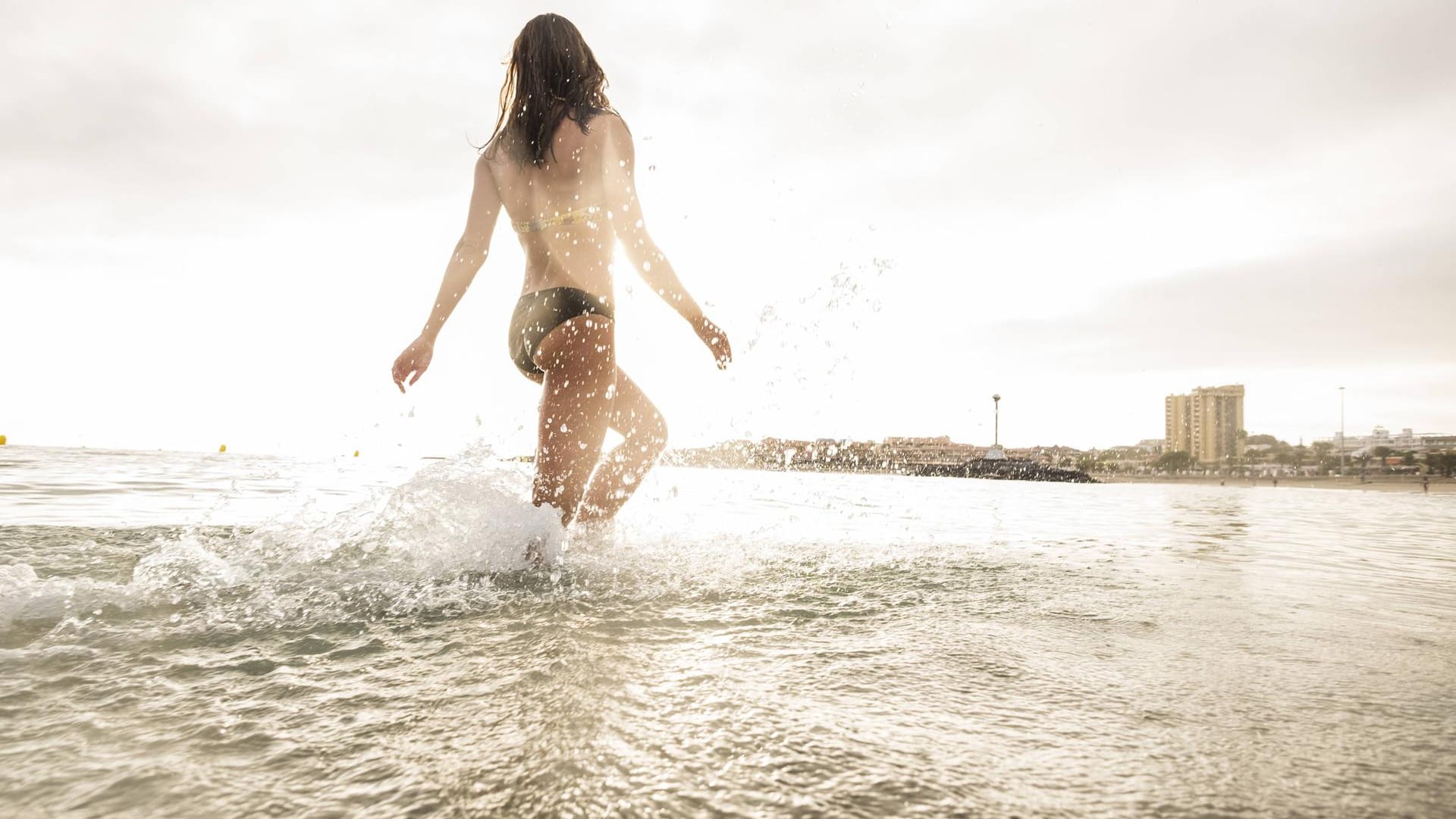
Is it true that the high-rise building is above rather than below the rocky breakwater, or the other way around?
above

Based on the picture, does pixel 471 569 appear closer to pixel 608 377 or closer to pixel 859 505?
pixel 608 377

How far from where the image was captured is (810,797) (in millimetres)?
952

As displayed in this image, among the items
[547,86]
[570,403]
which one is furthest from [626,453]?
[547,86]

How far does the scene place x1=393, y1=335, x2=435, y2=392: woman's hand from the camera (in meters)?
3.27

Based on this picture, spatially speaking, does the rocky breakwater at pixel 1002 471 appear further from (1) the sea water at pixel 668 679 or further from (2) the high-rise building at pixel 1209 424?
(1) the sea water at pixel 668 679

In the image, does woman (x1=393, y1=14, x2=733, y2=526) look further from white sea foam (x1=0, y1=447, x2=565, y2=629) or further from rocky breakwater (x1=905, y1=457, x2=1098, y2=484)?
rocky breakwater (x1=905, y1=457, x2=1098, y2=484)

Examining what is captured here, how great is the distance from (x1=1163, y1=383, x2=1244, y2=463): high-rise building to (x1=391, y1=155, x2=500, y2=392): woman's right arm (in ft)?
418

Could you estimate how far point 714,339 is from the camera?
129 inches

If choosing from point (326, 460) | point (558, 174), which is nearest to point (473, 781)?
point (558, 174)

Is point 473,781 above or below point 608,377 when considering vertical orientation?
below

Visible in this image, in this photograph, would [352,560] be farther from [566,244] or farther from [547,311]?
[566,244]

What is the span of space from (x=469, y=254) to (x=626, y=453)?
1169 millimetres

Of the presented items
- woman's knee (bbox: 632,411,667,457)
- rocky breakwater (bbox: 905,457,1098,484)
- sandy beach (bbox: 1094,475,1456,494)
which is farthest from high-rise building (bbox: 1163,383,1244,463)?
woman's knee (bbox: 632,411,667,457)

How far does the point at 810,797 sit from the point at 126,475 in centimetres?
1155
